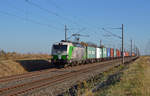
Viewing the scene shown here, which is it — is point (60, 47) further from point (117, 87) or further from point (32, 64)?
point (117, 87)

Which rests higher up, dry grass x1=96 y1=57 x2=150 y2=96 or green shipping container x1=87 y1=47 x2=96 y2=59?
green shipping container x1=87 y1=47 x2=96 y2=59

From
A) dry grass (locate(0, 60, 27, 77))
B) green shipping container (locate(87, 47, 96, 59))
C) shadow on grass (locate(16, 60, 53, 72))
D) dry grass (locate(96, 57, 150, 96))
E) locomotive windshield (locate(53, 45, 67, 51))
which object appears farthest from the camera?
green shipping container (locate(87, 47, 96, 59))

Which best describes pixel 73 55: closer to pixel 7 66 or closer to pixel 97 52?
pixel 7 66

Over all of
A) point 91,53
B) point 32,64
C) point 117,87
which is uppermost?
point 91,53

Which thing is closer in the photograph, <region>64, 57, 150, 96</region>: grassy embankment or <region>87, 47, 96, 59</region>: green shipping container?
<region>64, 57, 150, 96</region>: grassy embankment

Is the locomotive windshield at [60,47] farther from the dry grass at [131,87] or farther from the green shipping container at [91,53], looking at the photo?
the dry grass at [131,87]

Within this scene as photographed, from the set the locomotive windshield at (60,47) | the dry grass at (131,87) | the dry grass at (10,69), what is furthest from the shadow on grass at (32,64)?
the dry grass at (131,87)

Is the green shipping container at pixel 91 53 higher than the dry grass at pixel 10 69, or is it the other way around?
the green shipping container at pixel 91 53

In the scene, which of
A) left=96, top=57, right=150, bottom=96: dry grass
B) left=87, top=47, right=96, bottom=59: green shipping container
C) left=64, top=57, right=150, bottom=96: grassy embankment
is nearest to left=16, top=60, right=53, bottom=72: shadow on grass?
left=87, top=47, right=96, bottom=59: green shipping container

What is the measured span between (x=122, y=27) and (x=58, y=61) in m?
12.1

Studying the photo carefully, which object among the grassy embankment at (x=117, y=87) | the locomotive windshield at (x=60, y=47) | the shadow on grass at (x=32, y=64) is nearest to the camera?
the grassy embankment at (x=117, y=87)

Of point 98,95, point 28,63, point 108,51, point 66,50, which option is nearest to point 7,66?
point 28,63

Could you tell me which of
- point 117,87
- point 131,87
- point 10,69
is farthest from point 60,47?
point 131,87

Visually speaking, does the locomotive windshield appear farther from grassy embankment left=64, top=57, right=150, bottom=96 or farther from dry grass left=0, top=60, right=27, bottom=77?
grassy embankment left=64, top=57, right=150, bottom=96
